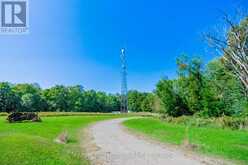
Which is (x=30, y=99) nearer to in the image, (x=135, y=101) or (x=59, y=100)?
(x=59, y=100)

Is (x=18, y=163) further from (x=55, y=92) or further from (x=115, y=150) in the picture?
(x=55, y=92)

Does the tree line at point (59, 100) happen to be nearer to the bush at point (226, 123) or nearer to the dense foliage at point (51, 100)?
the dense foliage at point (51, 100)

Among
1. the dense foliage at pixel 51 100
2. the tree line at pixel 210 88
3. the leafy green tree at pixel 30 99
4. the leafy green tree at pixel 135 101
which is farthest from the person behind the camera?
the leafy green tree at pixel 135 101

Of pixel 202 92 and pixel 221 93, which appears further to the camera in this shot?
pixel 202 92

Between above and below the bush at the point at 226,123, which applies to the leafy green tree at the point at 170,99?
above

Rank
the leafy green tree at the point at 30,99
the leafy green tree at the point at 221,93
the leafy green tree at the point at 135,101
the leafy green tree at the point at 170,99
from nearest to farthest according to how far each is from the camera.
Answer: the leafy green tree at the point at 221,93 → the leafy green tree at the point at 170,99 → the leafy green tree at the point at 30,99 → the leafy green tree at the point at 135,101

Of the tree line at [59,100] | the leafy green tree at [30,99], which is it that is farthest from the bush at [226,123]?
the leafy green tree at [30,99]

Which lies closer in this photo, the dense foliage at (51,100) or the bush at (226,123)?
the bush at (226,123)

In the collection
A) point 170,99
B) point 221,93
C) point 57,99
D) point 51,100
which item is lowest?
point 170,99

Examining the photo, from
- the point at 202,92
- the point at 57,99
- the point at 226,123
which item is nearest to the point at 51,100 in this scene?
the point at 57,99

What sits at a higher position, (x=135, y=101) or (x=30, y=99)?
(x=30, y=99)

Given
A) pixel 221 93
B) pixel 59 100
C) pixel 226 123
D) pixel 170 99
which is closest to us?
pixel 226 123

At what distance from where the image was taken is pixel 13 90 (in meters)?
123

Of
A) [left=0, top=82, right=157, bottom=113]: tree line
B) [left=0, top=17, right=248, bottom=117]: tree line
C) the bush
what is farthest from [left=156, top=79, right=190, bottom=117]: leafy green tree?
[left=0, top=82, right=157, bottom=113]: tree line
